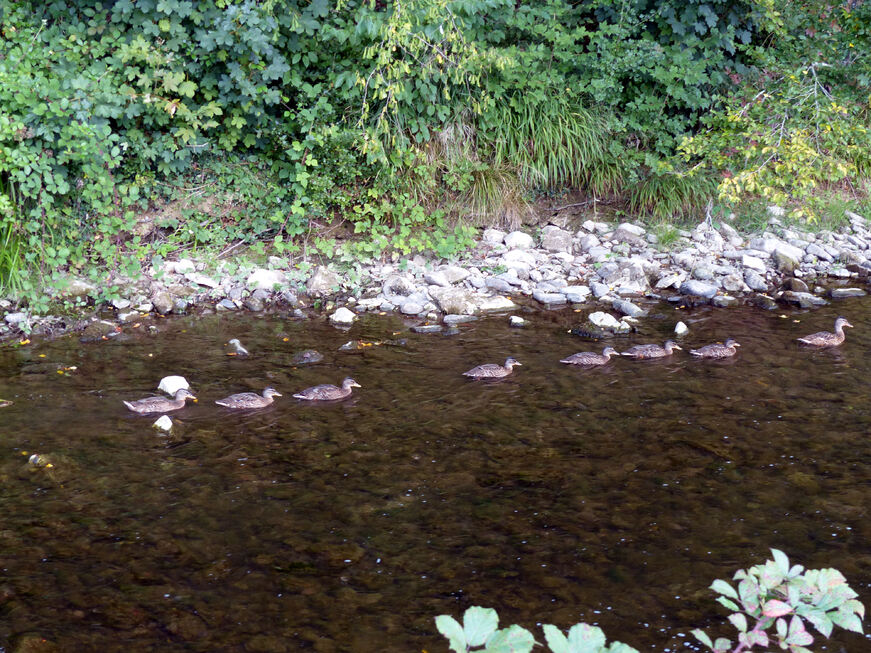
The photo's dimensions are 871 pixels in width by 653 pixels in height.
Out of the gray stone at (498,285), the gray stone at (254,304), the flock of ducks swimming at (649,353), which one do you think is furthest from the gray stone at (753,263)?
the gray stone at (254,304)

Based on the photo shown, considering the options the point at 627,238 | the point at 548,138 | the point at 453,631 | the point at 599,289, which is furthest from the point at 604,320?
the point at 453,631

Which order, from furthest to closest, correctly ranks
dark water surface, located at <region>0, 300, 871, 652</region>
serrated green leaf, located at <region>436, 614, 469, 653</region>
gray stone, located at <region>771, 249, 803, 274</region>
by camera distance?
gray stone, located at <region>771, 249, 803, 274</region>
dark water surface, located at <region>0, 300, 871, 652</region>
serrated green leaf, located at <region>436, 614, 469, 653</region>

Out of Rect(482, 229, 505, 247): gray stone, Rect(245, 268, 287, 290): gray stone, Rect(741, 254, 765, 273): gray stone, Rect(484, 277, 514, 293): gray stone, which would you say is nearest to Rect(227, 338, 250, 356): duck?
Rect(245, 268, 287, 290): gray stone

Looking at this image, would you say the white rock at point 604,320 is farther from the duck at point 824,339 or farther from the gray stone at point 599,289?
the duck at point 824,339

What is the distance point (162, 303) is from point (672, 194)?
7597 mm

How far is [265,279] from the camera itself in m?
10.2

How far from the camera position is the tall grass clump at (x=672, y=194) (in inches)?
472

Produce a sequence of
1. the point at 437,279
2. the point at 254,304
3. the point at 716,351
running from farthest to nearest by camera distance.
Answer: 1. the point at 437,279
2. the point at 254,304
3. the point at 716,351

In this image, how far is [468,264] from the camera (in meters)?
10.9

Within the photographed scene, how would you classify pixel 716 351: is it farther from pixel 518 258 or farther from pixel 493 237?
pixel 493 237

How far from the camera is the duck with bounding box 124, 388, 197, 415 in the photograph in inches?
264

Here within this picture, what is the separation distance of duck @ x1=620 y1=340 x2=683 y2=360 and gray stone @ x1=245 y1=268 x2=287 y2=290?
456 centimetres

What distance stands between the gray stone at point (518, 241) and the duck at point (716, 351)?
3894 mm

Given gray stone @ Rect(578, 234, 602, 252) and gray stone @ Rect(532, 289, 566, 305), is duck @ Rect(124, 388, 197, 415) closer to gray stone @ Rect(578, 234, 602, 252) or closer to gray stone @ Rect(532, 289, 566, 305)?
gray stone @ Rect(532, 289, 566, 305)
